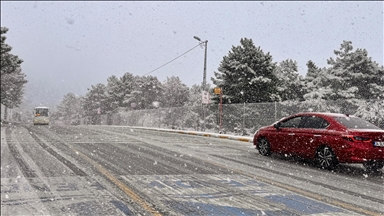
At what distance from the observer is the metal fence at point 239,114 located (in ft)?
52.8

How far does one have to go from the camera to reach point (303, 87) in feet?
132

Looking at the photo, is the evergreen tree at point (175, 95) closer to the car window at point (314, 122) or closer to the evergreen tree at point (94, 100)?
the evergreen tree at point (94, 100)

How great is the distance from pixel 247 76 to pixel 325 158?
24395 mm

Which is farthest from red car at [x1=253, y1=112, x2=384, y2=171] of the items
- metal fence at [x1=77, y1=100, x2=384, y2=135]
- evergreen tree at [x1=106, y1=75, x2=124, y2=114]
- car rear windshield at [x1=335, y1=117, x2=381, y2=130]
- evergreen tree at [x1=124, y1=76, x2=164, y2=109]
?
evergreen tree at [x1=106, y1=75, x2=124, y2=114]

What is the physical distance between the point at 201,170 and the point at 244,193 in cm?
214

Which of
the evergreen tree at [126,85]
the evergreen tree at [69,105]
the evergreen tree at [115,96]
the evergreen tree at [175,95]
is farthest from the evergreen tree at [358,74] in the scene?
the evergreen tree at [69,105]

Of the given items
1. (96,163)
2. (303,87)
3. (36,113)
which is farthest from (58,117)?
(96,163)

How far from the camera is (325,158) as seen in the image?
8.22m

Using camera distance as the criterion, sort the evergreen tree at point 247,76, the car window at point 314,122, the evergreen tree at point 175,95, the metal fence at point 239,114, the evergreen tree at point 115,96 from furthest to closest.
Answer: the evergreen tree at point 115,96 < the evergreen tree at point 175,95 < the evergreen tree at point 247,76 < the metal fence at point 239,114 < the car window at point 314,122

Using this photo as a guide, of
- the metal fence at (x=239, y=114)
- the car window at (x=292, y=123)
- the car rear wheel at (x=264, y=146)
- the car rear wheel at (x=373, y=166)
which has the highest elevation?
the metal fence at (x=239, y=114)

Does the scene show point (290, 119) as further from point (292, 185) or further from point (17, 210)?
point (17, 210)

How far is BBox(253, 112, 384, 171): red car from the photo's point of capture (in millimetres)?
7559

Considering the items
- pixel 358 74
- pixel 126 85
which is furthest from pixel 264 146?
pixel 126 85

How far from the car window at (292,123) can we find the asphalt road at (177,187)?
1.12 metres
